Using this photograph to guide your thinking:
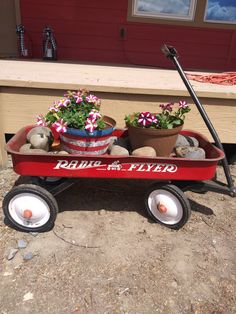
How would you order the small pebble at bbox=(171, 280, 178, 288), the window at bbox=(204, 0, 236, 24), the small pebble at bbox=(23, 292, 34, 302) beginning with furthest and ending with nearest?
the window at bbox=(204, 0, 236, 24) < the small pebble at bbox=(171, 280, 178, 288) < the small pebble at bbox=(23, 292, 34, 302)

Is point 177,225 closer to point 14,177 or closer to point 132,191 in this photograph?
point 132,191

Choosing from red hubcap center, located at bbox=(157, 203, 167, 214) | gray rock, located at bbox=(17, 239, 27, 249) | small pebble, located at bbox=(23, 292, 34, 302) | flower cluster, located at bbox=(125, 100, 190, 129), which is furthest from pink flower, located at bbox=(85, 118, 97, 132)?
small pebble, located at bbox=(23, 292, 34, 302)

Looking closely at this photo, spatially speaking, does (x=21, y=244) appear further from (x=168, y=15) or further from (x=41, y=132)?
(x=168, y=15)

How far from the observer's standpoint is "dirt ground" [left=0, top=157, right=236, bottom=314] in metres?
1.86

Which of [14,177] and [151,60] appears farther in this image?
[151,60]

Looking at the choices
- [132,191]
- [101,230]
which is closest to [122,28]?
[132,191]

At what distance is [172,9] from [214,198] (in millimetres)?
3425

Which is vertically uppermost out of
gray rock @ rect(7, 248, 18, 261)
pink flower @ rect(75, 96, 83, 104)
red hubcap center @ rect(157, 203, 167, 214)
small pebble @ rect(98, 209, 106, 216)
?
pink flower @ rect(75, 96, 83, 104)

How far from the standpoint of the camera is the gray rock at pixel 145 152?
7.65 ft

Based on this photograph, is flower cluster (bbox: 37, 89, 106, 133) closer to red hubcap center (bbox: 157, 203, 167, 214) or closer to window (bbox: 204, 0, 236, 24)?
red hubcap center (bbox: 157, 203, 167, 214)

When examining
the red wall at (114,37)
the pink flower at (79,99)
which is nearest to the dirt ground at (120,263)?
the pink flower at (79,99)

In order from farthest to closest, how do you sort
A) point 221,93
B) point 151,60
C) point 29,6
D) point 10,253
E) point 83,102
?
point 151,60 → point 29,6 → point 221,93 → point 83,102 → point 10,253

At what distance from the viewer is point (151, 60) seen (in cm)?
517

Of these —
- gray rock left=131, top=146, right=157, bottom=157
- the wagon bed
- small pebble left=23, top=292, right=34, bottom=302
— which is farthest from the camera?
gray rock left=131, top=146, right=157, bottom=157
